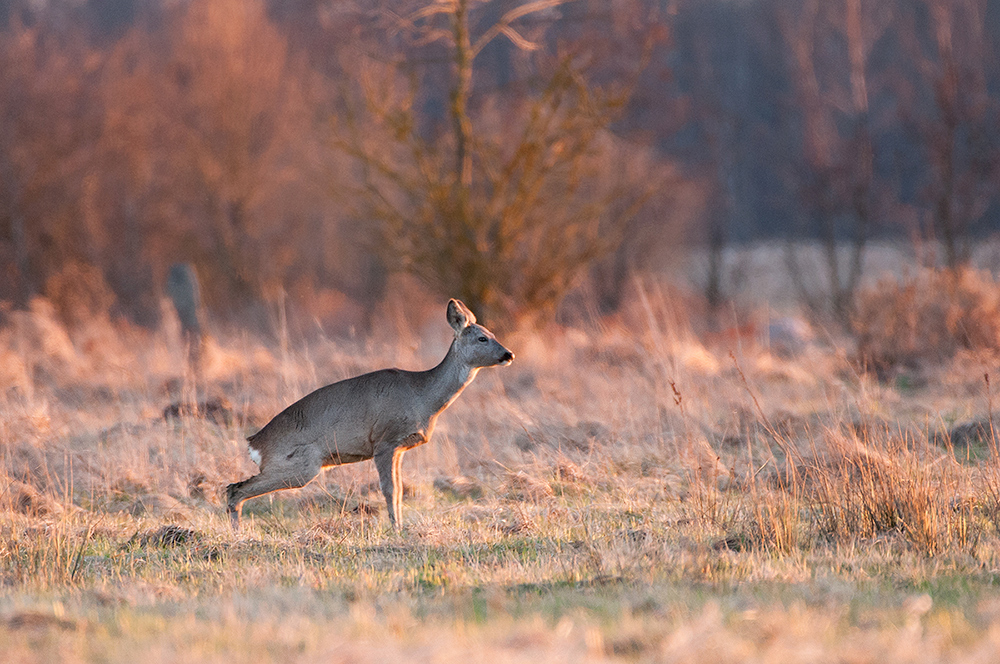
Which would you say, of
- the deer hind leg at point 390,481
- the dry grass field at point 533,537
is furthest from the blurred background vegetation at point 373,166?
the deer hind leg at point 390,481

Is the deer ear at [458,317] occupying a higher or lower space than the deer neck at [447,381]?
higher

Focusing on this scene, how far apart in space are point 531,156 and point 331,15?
4.63 metres

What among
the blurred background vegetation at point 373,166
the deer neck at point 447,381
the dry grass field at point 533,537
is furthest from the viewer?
the blurred background vegetation at point 373,166

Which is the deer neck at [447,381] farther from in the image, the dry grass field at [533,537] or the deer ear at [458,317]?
the dry grass field at [533,537]

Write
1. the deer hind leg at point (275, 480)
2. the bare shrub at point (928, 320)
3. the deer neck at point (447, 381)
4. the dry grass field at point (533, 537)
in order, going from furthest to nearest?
the bare shrub at point (928, 320), the deer neck at point (447, 381), the deer hind leg at point (275, 480), the dry grass field at point (533, 537)

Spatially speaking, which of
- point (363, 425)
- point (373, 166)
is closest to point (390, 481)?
point (363, 425)

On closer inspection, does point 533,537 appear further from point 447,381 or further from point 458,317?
point 458,317

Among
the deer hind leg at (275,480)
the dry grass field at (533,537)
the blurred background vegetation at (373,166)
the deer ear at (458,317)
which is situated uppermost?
the blurred background vegetation at (373,166)

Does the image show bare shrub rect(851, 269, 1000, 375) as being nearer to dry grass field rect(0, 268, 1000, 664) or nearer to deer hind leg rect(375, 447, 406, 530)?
dry grass field rect(0, 268, 1000, 664)

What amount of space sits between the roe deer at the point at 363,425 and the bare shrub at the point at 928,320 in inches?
337

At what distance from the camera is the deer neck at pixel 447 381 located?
7770mm

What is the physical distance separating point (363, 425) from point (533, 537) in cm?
152

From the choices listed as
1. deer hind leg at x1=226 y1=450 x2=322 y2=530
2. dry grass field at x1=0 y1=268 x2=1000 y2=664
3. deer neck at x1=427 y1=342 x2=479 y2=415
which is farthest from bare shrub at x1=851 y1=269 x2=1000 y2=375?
deer hind leg at x1=226 y1=450 x2=322 y2=530

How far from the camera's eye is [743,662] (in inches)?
149
